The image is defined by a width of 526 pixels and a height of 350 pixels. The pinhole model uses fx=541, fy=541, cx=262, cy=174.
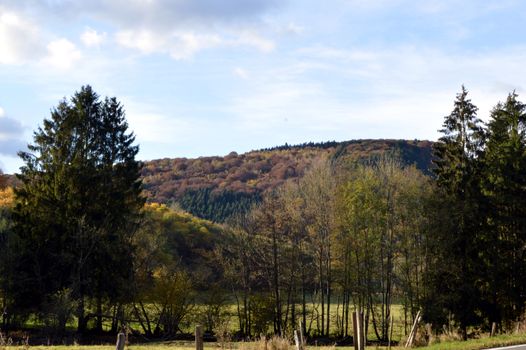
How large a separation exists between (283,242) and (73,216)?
1572 cm

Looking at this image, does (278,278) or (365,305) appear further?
(365,305)

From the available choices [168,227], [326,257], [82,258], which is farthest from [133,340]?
[168,227]

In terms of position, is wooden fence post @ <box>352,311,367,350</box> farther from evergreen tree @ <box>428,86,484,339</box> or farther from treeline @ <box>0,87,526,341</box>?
evergreen tree @ <box>428,86,484,339</box>

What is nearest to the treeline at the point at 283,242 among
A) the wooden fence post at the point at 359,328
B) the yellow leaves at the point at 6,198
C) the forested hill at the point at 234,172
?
the yellow leaves at the point at 6,198

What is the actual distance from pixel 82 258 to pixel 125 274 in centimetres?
315

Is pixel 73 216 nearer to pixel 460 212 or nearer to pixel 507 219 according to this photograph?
pixel 460 212

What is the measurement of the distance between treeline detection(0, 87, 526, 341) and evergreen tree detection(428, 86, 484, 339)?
0.09 meters

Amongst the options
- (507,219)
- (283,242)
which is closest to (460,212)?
(507,219)

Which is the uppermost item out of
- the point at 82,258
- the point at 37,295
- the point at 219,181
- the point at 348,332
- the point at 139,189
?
the point at 219,181

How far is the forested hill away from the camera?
438ft

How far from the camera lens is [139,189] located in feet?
139

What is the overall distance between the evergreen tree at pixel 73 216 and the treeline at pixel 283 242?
93 millimetres

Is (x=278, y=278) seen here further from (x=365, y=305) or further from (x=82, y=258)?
(x=82, y=258)

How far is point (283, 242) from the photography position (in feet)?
138
